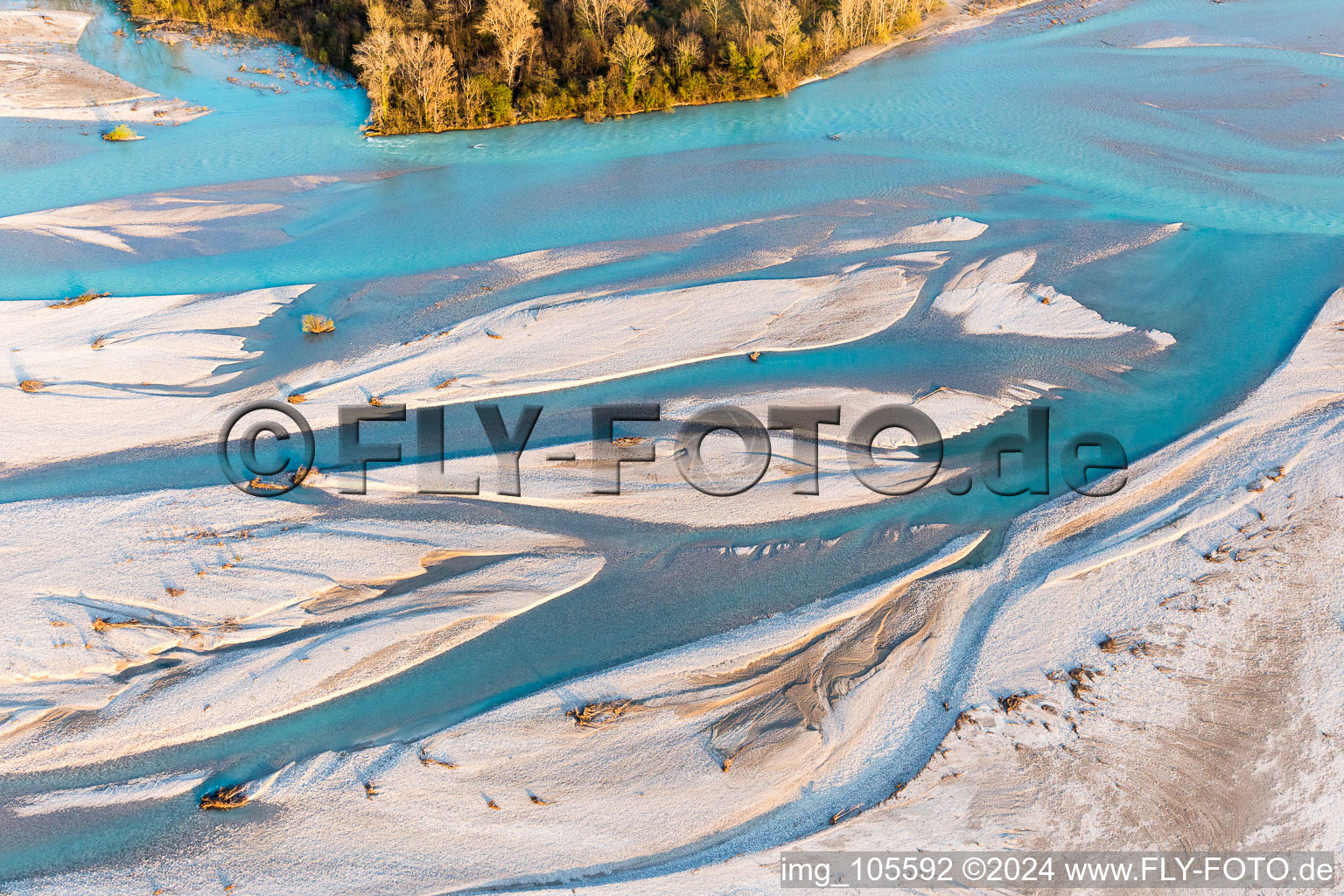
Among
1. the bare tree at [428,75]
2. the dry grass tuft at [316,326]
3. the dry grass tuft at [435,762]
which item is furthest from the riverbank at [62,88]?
the dry grass tuft at [435,762]

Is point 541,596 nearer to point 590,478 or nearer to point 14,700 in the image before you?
point 590,478

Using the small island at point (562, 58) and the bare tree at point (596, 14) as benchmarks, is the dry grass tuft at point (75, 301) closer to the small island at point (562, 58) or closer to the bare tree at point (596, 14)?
the small island at point (562, 58)

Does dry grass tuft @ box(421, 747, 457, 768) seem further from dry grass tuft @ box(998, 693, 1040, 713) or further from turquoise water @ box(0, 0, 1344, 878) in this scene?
dry grass tuft @ box(998, 693, 1040, 713)

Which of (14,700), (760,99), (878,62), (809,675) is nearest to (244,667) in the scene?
(14,700)

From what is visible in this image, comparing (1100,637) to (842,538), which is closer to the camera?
(1100,637)

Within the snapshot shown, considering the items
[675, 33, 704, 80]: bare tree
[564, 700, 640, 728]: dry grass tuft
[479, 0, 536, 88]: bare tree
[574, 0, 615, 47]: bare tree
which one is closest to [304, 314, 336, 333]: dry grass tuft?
[564, 700, 640, 728]: dry grass tuft

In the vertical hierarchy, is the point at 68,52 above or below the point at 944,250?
above

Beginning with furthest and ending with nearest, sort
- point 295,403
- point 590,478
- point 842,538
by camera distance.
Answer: point 295,403
point 590,478
point 842,538
